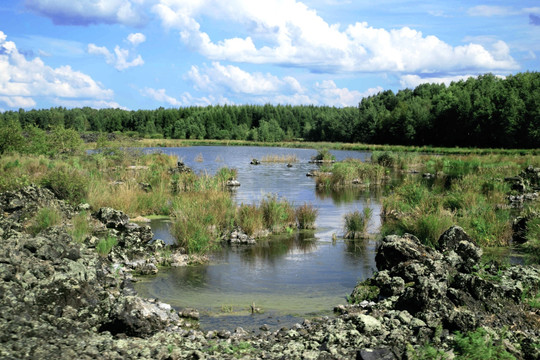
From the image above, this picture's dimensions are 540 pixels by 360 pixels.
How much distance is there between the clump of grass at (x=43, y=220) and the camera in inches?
543

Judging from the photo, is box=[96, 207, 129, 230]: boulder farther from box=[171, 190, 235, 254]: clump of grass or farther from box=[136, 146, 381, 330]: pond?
box=[171, 190, 235, 254]: clump of grass

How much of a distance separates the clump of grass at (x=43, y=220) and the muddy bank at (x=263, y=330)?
12.1 feet

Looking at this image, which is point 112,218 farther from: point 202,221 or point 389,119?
point 389,119

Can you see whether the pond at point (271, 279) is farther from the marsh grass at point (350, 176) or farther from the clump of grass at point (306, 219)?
the marsh grass at point (350, 176)

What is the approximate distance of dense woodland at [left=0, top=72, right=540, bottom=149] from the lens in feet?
246

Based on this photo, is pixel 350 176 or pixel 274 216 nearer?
pixel 274 216

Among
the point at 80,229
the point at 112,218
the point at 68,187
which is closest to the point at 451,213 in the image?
the point at 112,218

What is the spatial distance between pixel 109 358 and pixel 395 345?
12.6 feet

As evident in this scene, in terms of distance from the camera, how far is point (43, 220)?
552 inches

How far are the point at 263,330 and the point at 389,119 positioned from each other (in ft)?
317

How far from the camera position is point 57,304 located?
26.2 feet

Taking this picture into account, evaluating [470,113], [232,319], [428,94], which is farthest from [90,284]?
[428,94]

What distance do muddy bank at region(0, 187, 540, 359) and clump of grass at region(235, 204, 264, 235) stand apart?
220 inches

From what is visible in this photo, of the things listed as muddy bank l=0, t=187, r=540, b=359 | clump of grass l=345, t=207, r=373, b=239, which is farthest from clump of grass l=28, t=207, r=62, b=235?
clump of grass l=345, t=207, r=373, b=239
